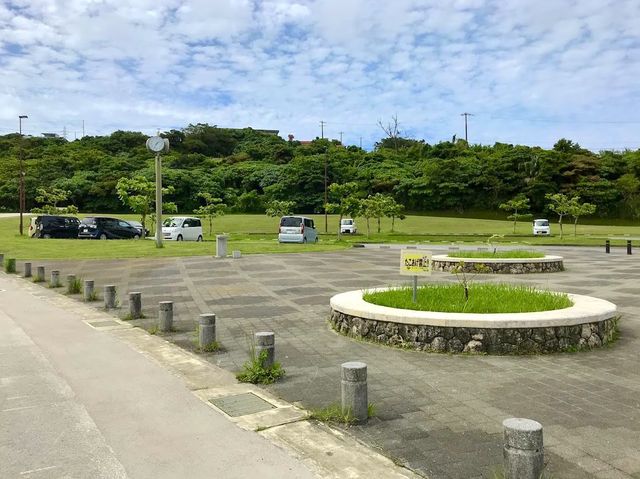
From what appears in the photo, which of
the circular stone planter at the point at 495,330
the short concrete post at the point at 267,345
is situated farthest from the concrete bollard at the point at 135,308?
the circular stone planter at the point at 495,330

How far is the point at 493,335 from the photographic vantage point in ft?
21.7

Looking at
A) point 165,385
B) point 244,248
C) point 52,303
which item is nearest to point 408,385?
point 165,385

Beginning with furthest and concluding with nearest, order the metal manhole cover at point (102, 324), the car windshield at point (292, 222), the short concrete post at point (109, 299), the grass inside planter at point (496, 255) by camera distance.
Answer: the car windshield at point (292, 222)
the grass inside planter at point (496, 255)
the short concrete post at point (109, 299)
the metal manhole cover at point (102, 324)

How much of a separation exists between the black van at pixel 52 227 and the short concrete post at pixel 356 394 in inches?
1280

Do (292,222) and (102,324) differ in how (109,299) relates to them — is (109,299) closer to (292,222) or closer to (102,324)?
(102,324)

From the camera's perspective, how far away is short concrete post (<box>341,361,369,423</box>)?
452cm

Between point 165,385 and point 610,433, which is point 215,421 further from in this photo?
point 610,433

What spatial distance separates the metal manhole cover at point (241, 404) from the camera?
491cm

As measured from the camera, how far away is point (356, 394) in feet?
14.8

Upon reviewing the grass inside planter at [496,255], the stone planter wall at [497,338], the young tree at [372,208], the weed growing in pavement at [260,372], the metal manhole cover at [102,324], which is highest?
the young tree at [372,208]

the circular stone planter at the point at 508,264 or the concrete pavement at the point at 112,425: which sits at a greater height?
the circular stone planter at the point at 508,264

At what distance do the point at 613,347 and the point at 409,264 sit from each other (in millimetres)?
2889

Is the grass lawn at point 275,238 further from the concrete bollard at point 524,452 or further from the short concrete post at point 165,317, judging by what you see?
the concrete bollard at point 524,452

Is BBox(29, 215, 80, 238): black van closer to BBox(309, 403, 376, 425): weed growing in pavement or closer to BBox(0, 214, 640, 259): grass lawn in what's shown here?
BBox(0, 214, 640, 259): grass lawn
